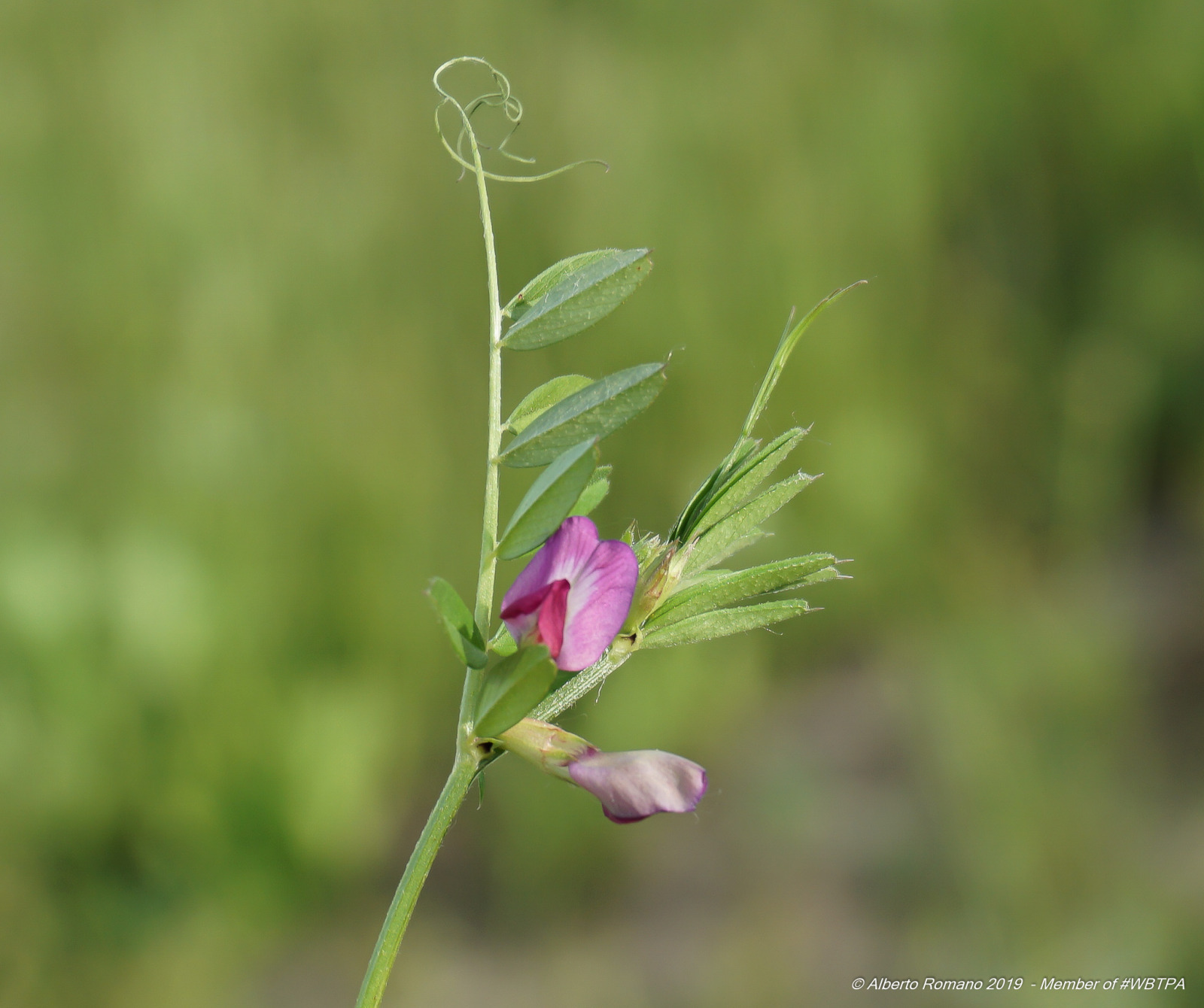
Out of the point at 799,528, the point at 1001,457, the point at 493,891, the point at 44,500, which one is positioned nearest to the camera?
the point at 44,500

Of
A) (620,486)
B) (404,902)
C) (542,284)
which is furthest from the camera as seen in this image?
(620,486)

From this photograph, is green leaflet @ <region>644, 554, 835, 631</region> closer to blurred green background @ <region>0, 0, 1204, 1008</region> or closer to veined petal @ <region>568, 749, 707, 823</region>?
veined petal @ <region>568, 749, 707, 823</region>

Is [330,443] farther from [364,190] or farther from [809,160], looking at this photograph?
[809,160]

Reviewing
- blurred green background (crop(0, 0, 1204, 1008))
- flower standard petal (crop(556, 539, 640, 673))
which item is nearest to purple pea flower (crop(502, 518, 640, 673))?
flower standard petal (crop(556, 539, 640, 673))

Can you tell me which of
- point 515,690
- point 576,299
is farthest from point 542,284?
point 515,690

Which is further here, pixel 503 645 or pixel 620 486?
pixel 620 486

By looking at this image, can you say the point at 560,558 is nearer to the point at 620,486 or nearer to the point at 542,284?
the point at 542,284

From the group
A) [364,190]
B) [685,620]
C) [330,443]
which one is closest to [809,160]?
[364,190]

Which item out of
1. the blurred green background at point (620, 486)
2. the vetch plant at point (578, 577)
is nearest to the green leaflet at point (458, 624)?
the vetch plant at point (578, 577)
